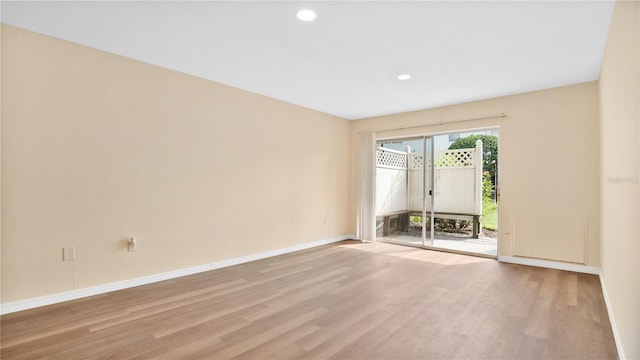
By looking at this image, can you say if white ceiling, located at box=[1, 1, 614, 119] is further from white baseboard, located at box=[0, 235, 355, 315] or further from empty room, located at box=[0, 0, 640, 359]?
white baseboard, located at box=[0, 235, 355, 315]

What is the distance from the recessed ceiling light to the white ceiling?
2.3 inches

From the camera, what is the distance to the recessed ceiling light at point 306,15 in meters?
2.49

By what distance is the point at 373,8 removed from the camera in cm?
244

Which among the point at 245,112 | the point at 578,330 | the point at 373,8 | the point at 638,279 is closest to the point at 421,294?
the point at 578,330

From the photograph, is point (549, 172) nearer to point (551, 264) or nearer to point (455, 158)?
point (551, 264)

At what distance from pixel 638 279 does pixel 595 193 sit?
3.31 metres

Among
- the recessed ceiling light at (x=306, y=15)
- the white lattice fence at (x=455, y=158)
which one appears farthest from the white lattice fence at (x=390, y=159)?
the recessed ceiling light at (x=306, y=15)

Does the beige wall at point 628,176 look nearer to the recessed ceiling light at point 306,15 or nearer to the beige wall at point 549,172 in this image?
the recessed ceiling light at point 306,15

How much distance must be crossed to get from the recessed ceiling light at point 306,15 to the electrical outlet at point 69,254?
302cm

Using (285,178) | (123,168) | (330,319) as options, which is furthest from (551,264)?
(123,168)

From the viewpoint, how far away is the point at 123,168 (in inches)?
134

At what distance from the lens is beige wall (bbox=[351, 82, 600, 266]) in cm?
409

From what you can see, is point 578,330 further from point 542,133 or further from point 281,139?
point 281,139

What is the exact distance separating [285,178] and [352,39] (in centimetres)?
277
